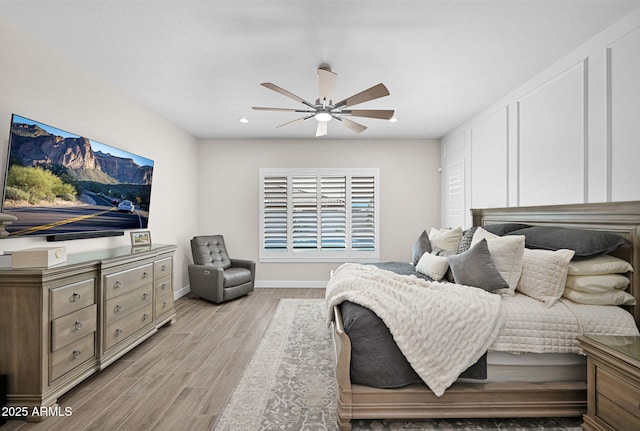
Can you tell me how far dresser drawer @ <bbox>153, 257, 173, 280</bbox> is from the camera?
333cm

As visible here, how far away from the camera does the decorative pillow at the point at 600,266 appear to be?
6.83 ft

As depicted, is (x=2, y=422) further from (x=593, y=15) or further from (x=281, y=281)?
(x=593, y=15)

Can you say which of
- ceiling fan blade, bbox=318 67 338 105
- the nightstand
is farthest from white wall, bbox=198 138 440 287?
the nightstand

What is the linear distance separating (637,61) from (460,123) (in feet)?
8.25

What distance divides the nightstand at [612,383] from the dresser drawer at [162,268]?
3.70 metres

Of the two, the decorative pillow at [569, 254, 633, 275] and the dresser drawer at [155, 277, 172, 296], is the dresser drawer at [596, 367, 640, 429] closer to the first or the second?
the decorative pillow at [569, 254, 633, 275]

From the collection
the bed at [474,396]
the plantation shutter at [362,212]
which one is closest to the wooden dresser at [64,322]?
the bed at [474,396]

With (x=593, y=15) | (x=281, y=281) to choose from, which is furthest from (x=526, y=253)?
(x=281, y=281)

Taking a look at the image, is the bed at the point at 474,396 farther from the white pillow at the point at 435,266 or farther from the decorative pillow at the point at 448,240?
the decorative pillow at the point at 448,240

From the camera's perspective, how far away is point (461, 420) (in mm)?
1976

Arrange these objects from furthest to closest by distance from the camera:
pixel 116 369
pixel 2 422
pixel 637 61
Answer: pixel 116 369
pixel 637 61
pixel 2 422

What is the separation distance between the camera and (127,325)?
2.81 m

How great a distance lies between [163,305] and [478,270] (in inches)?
129

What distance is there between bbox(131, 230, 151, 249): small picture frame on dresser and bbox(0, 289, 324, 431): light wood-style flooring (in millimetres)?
1028
